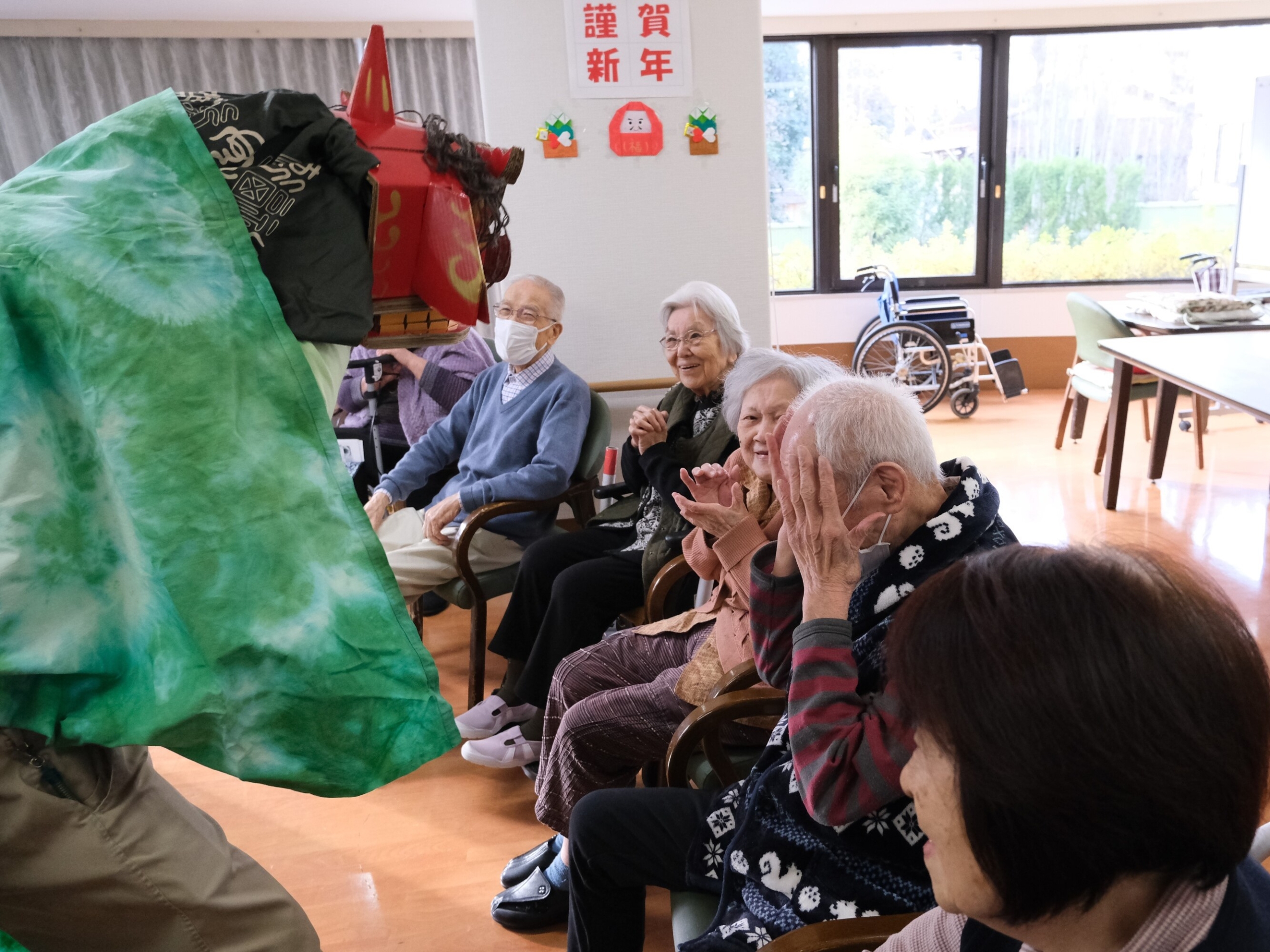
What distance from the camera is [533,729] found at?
7.11ft

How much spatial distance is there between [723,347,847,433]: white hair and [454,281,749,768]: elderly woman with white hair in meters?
0.24

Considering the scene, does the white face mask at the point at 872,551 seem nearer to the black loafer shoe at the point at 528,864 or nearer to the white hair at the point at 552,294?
the black loafer shoe at the point at 528,864

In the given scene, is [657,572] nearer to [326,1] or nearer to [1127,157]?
[326,1]

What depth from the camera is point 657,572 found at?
6.78ft

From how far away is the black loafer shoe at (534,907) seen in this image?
1.66m

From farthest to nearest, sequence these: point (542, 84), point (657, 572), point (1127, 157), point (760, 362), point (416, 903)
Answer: point (1127, 157)
point (542, 84)
point (657, 572)
point (760, 362)
point (416, 903)

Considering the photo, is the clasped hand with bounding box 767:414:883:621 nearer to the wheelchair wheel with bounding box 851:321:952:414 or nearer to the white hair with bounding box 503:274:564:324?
the white hair with bounding box 503:274:564:324

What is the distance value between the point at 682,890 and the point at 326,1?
5.05m

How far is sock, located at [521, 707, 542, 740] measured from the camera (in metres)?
2.16

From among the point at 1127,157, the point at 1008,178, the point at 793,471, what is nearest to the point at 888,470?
the point at 793,471

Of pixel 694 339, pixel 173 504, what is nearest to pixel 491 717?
pixel 694 339

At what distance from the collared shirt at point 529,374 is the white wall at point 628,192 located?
38cm

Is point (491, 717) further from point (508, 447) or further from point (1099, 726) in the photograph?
point (1099, 726)

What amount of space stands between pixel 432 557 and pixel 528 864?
3.10 ft
